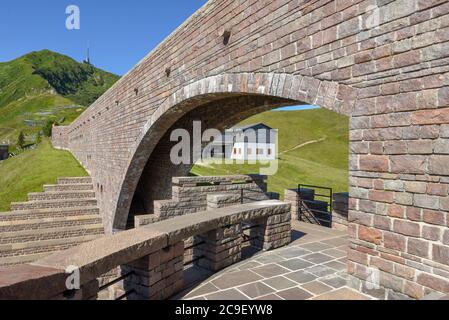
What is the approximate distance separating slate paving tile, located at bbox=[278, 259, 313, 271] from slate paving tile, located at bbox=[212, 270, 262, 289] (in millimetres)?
692

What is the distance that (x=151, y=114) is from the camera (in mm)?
10969

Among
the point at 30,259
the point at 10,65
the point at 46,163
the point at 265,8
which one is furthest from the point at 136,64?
the point at 10,65

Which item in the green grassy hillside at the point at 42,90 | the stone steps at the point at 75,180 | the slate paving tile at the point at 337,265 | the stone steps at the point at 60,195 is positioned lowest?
the stone steps at the point at 60,195

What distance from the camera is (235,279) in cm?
460

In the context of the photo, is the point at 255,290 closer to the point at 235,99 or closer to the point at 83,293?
the point at 83,293

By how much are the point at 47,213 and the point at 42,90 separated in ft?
352

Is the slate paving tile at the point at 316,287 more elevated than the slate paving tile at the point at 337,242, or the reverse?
the slate paving tile at the point at 316,287

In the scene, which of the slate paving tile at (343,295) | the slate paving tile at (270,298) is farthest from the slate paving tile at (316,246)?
the slate paving tile at (270,298)

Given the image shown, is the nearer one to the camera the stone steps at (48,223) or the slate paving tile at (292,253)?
the slate paving tile at (292,253)

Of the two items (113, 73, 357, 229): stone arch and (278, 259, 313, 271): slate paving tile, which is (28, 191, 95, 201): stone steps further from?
(278, 259, 313, 271): slate paving tile

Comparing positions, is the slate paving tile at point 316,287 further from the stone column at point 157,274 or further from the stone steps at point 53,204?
the stone steps at point 53,204

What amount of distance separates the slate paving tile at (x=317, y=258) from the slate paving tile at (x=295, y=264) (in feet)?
0.58

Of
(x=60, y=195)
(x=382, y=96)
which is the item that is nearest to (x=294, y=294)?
(x=382, y=96)

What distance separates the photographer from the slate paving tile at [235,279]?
14.5 ft
